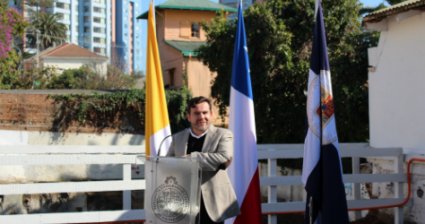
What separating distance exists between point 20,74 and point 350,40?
24.4 m

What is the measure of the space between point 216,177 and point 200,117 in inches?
20.1

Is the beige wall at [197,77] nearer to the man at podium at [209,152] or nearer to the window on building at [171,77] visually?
the window on building at [171,77]

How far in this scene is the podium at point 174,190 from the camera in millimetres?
4254

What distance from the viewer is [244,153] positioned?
6.35 metres

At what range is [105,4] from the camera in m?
122

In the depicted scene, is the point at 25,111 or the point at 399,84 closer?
the point at 399,84

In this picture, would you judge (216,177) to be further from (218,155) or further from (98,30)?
(98,30)

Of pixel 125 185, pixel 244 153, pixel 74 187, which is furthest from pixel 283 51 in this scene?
pixel 74 187

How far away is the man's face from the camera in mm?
4594

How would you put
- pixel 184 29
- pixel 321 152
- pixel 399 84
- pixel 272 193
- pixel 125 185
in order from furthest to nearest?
pixel 184 29 < pixel 399 84 < pixel 272 193 < pixel 125 185 < pixel 321 152

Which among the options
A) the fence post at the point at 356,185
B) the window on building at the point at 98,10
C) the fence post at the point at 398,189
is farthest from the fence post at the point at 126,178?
the window on building at the point at 98,10

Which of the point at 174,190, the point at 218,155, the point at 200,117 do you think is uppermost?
the point at 200,117

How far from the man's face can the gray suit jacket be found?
0.07 m

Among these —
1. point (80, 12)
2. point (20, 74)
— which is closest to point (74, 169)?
point (20, 74)
